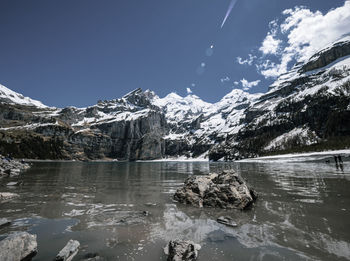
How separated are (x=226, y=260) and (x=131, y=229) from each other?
5219mm

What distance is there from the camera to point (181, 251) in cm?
650

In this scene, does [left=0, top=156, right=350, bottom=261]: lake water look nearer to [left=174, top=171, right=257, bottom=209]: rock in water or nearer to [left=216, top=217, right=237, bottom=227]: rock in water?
[left=216, top=217, right=237, bottom=227]: rock in water

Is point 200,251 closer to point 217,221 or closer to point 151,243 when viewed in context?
point 151,243

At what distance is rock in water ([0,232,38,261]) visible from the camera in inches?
239

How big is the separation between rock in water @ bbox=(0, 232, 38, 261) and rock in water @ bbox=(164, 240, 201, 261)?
4933mm

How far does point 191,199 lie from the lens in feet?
52.3

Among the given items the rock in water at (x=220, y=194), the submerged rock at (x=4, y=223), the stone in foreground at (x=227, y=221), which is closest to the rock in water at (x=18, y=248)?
the submerged rock at (x=4, y=223)

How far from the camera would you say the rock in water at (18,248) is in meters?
6.08

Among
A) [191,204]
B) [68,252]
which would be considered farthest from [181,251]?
[191,204]

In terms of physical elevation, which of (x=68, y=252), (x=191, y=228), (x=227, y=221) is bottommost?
(x=191, y=228)

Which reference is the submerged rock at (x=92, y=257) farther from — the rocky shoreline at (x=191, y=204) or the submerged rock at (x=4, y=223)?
the submerged rock at (x=4, y=223)

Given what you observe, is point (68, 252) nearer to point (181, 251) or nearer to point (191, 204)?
point (181, 251)

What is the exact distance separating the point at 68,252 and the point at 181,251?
13.4 feet

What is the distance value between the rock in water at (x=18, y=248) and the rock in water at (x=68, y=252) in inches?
44.3
